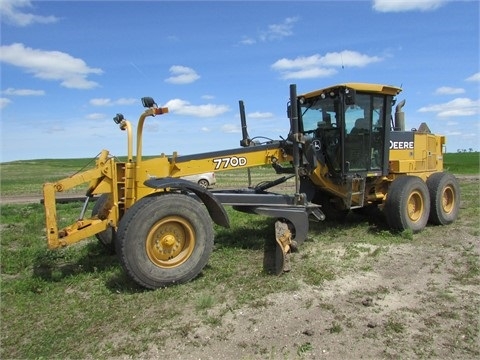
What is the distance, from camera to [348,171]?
27.6 ft

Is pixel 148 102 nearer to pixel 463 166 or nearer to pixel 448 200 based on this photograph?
pixel 448 200

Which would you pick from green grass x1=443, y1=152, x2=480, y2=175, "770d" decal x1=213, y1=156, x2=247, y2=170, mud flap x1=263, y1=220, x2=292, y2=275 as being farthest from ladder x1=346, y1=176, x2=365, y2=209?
green grass x1=443, y1=152, x2=480, y2=175

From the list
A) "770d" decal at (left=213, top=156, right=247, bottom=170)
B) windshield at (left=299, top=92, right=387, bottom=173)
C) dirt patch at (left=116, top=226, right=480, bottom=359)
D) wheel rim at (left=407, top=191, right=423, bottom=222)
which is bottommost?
dirt patch at (left=116, top=226, right=480, bottom=359)

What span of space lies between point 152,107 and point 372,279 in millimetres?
3701

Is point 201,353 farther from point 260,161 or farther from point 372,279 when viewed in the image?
point 260,161

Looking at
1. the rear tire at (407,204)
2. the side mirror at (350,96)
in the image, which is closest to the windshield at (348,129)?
the side mirror at (350,96)

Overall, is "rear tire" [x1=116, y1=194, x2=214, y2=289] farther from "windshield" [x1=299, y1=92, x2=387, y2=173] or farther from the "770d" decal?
"windshield" [x1=299, y1=92, x2=387, y2=173]

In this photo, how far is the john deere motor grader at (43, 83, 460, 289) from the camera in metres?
5.75

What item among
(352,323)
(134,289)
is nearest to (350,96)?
(352,323)

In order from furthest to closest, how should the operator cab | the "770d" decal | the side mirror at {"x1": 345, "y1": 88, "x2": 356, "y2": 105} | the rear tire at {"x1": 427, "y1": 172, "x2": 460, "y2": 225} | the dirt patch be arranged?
the rear tire at {"x1": 427, "y1": 172, "x2": 460, "y2": 225}
the operator cab
the side mirror at {"x1": 345, "y1": 88, "x2": 356, "y2": 105}
the "770d" decal
the dirt patch

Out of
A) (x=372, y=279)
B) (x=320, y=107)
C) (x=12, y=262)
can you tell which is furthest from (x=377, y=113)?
(x=12, y=262)

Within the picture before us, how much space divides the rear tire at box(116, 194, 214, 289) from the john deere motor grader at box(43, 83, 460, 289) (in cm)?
1

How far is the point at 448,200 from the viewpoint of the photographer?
10062mm

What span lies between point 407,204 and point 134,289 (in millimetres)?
5396
